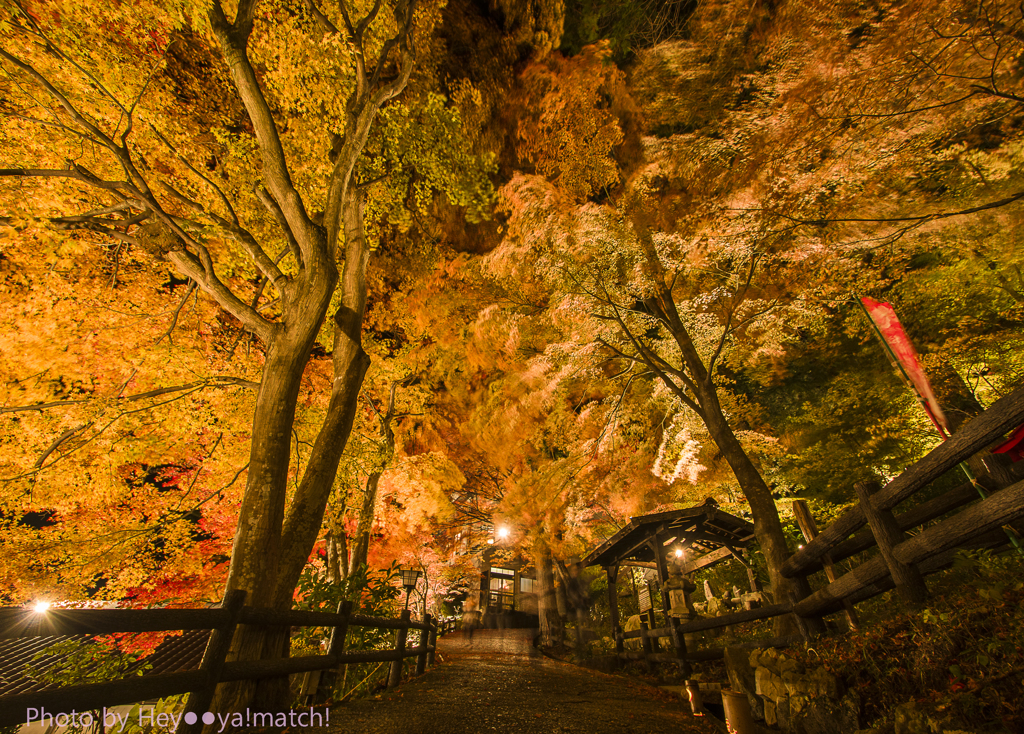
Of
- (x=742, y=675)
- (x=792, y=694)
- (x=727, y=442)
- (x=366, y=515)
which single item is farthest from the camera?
(x=366, y=515)

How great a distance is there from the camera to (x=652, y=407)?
13617mm

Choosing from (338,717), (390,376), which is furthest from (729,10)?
(338,717)

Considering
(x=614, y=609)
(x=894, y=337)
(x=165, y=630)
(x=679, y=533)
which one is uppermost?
(x=894, y=337)

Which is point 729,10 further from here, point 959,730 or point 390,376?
point 959,730

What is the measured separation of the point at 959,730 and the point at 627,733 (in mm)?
2728

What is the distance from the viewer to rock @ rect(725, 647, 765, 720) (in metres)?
4.39

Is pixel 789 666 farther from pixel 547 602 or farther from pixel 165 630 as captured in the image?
pixel 547 602

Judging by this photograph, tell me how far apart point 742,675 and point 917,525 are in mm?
2519

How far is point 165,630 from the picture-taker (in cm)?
264

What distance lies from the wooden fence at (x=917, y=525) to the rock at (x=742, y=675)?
3.15 feet

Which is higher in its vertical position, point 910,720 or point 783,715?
point 910,720

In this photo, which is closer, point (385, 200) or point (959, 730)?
point (959, 730)

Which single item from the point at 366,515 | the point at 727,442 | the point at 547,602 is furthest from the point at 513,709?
the point at 547,602

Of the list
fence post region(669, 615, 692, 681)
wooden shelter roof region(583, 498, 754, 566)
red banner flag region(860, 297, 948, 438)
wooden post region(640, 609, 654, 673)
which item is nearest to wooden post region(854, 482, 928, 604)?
red banner flag region(860, 297, 948, 438)
